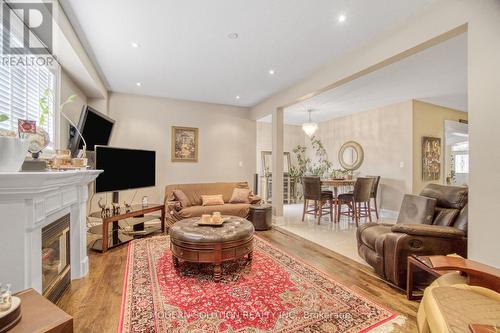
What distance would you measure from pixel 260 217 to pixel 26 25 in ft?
12.8

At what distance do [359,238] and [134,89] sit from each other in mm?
4674

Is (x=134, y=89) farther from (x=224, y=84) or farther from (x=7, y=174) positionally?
(x=7, y=174)

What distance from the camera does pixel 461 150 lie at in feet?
24.0

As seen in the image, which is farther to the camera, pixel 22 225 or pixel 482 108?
pixel 482 108

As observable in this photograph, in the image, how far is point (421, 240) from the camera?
7.28 feet

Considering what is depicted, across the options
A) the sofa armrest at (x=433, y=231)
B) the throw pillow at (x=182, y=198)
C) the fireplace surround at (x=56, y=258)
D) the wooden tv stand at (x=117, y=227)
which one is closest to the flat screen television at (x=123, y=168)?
the wooden tv stand at (x=117, y=227)

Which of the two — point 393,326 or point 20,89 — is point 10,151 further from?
point 393,326

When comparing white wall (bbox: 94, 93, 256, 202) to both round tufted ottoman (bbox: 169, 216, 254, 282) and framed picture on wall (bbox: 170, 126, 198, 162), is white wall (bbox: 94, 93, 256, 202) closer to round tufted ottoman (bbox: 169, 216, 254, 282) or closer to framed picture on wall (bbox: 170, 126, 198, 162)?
framed picture on wall (bbox: 170, 126, 198, 162)

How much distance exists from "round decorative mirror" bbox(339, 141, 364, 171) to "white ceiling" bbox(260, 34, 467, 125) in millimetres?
910

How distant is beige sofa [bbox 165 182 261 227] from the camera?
4.12 metres

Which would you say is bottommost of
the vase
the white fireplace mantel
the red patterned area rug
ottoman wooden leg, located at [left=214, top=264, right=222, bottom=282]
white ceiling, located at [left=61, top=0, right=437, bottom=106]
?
the red patterned area rug

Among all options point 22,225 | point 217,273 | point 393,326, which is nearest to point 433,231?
point 393,326

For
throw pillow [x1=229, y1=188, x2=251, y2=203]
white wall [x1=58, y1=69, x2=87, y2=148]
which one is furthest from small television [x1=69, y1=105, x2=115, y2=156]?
throw pillow [x1=229, y1=188, x2=251, y2=203]

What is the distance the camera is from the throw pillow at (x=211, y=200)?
15.0ft
